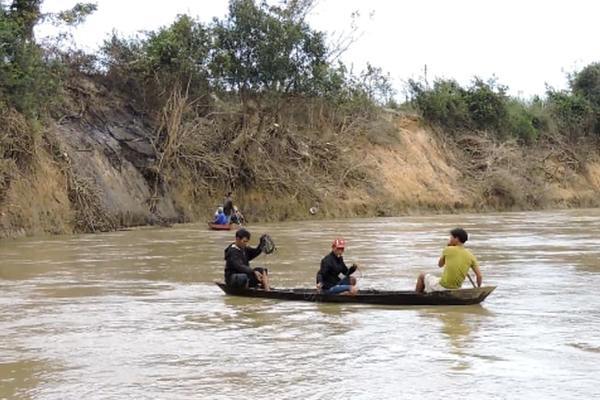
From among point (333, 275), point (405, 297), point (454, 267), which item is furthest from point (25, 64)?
point (454, 267)

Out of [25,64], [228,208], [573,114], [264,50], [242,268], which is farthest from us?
[573,114]

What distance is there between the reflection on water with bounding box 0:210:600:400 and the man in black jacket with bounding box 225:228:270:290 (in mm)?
295

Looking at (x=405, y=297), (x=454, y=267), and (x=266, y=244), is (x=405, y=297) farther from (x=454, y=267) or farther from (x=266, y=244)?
(x=266, y=244)

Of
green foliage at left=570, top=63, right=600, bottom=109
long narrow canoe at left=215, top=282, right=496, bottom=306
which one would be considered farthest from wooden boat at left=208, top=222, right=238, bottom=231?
green foliage at left=570, top=63, right=600, bottom=109

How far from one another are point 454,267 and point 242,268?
313 cm

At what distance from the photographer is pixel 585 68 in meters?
56.0

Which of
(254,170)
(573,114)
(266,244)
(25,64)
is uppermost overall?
(573,114)

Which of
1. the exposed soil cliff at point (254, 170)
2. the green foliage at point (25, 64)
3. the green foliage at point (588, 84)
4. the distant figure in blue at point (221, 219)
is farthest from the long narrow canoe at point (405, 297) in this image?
the green foliage at point (588, 84)

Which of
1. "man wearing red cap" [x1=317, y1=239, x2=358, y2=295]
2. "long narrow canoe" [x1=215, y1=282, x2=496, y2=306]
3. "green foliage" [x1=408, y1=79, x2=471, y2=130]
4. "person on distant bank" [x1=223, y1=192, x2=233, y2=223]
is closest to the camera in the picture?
"long narrow canoe" [x1=215, y1=282, x2=496, y2=306]

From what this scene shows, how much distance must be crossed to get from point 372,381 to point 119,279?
901cm

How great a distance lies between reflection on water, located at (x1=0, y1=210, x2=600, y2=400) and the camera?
7.61 metres

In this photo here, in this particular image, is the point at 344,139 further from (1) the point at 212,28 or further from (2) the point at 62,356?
(2) the point at 62,356

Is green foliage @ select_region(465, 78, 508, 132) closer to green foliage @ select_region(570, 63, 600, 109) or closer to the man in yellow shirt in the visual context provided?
green foliage @ select_region(570, 63, 600, 109)

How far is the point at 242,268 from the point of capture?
43.5 feet
